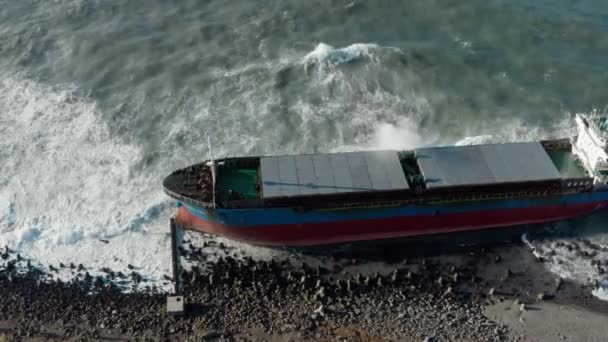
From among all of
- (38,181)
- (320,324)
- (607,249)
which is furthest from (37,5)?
(607,249)

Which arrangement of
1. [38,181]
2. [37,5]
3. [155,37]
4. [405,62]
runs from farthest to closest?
1. [37,5]
2. [155,37]
3. [405,62]
4. [38,181]

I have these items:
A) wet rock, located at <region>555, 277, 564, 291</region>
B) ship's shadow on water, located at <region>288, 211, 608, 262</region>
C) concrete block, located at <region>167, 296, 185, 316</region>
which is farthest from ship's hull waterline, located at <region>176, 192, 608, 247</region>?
concrete block, located at <region>167, 296, 185, 316</region>

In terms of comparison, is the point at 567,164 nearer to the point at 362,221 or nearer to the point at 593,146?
the point at 593,146

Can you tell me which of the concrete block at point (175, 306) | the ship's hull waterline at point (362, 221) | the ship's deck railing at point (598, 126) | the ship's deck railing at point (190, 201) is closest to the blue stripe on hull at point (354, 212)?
the ship's hull waterline at point (362, 221)

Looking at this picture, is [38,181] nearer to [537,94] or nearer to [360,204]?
[360,204]

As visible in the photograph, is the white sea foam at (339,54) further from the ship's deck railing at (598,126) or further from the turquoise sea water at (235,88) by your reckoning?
the ship's deck railing at (598,126)

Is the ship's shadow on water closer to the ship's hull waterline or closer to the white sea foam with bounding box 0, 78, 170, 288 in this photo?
the ship's hull waterline
